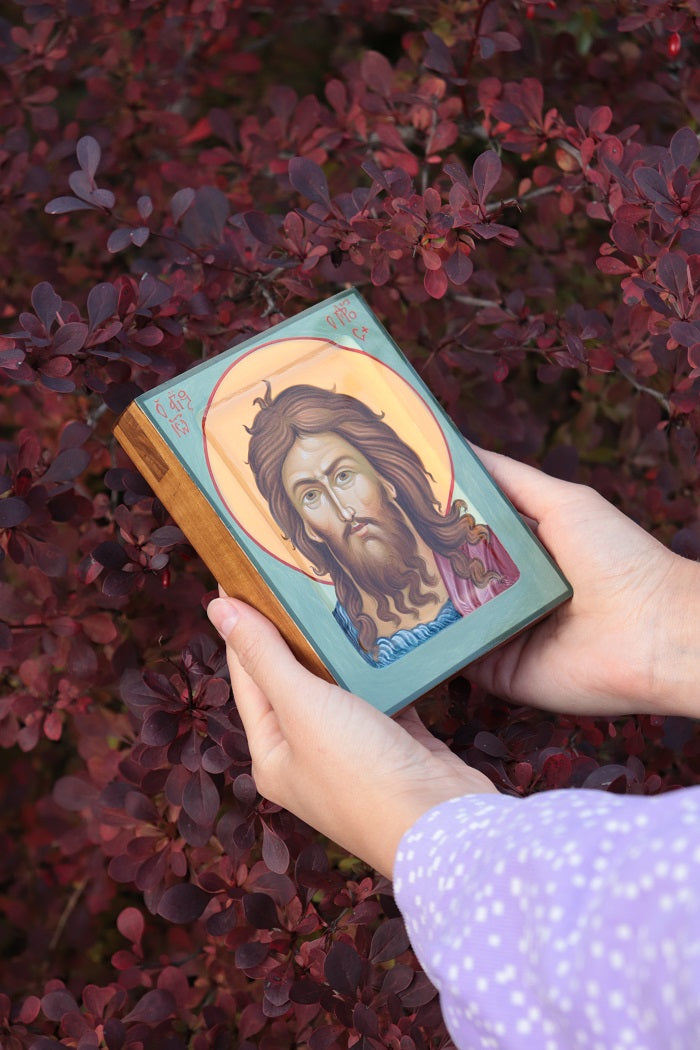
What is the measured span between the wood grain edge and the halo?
33 millimetres

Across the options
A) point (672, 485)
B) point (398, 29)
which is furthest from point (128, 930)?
point (398, 29)

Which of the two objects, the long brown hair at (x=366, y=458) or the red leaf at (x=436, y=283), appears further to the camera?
the red leaf at (x=436, y=283)

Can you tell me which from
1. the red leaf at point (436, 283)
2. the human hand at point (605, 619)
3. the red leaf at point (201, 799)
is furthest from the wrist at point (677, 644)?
the red leaf at point (201, 799)

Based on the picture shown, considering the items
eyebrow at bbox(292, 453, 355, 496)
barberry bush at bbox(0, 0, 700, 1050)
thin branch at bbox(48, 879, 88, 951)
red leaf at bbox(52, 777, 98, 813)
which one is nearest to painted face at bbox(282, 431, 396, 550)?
eyebrow at bbox(292, 453, 355, 496)

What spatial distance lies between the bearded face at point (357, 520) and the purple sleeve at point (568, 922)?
36 centimetres

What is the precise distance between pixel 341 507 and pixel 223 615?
0.21 metres

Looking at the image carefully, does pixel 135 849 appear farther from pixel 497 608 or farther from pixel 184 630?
pixel 497 608

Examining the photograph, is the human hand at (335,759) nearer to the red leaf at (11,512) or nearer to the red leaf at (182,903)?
the red leaf at (182,903)

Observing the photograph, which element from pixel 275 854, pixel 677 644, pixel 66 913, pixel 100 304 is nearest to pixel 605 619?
pixel 677 644

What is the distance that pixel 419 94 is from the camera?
1606 mm

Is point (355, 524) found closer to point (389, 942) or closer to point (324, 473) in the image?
point (324, 473)

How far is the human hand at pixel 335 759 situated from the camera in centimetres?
102

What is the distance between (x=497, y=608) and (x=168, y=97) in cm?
130

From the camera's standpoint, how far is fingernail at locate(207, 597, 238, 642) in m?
1.14
